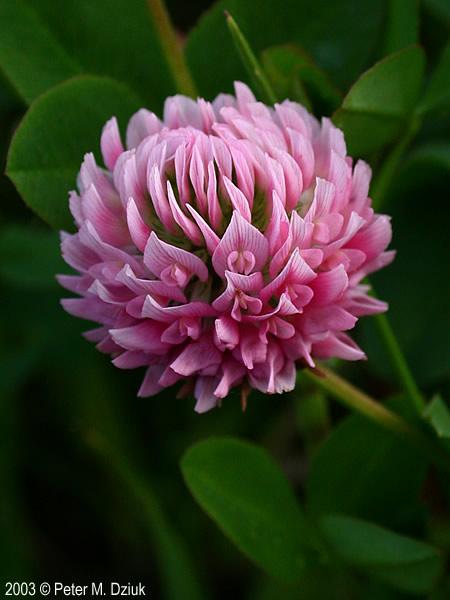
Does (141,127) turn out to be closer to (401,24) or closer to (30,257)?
(401,24)

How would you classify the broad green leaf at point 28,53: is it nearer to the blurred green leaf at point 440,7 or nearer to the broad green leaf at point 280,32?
the broad green leaf at point 280,32

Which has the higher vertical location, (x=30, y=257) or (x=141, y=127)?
(x=141, y=127)

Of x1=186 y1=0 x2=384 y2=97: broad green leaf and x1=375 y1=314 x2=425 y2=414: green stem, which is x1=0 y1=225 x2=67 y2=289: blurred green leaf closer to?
x1=186 y1=0 x2=384 y2=97: broad green leaf

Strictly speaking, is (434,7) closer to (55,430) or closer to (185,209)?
(185,209)

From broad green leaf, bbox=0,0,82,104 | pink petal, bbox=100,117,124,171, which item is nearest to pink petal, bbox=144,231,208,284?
pink petal, bbox=100,117,124,171

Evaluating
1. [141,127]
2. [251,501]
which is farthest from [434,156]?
[251,501]

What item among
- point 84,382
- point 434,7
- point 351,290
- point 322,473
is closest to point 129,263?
point 351,290
